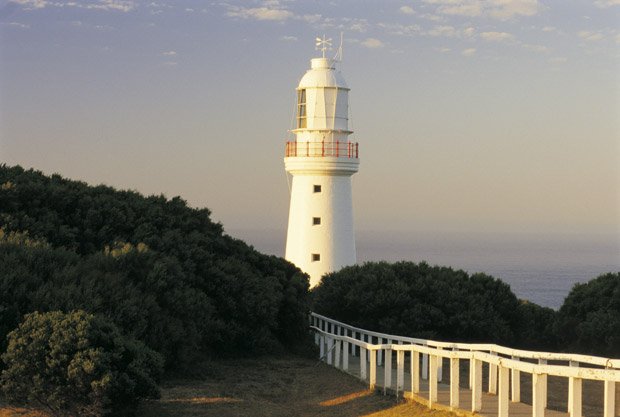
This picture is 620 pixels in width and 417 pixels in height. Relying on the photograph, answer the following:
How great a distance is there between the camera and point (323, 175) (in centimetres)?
3281

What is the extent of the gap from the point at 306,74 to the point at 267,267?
43.2 feet

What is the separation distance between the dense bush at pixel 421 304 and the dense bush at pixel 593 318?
4.75ft

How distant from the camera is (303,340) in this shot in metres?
21.1

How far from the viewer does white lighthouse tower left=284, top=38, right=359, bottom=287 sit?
32.5 m

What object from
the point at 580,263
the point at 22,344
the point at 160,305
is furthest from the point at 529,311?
the point at 580,263

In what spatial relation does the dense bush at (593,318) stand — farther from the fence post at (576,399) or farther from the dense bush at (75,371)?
the dense bush at (75,371)

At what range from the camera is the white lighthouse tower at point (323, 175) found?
1281 inches

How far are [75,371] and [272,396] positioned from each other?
4541mm

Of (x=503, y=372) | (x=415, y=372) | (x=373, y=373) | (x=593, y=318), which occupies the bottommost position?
(x=373, y=373)

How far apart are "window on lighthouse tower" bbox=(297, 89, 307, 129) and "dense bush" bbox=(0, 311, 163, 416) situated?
70.7 feet

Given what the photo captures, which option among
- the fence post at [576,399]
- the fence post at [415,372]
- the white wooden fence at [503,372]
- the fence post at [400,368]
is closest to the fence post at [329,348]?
the white wooden fence at [503,372]

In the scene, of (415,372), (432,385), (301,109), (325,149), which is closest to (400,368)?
(415,372)

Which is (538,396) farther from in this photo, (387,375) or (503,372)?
(387,375)

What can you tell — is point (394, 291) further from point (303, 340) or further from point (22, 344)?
point (22, 344)
